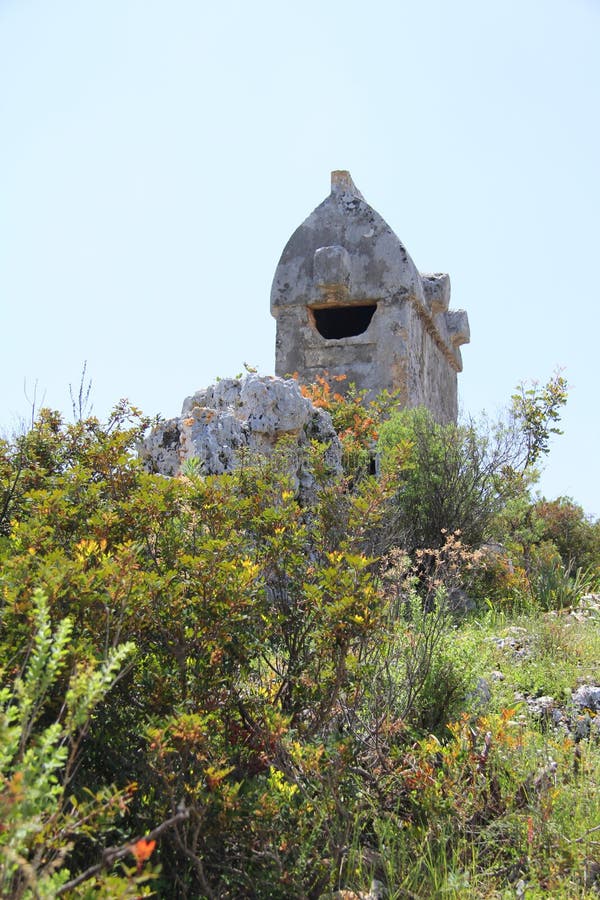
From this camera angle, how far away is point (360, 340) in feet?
28.5

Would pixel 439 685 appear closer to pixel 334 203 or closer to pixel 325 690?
pixel 325 690

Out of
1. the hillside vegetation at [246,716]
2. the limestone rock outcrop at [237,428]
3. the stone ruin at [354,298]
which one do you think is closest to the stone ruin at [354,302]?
the stone ruin at [354,298]

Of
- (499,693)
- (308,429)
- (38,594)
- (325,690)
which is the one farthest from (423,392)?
(38,594)

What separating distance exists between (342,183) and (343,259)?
3.80 ft

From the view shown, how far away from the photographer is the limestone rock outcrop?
16.4ft

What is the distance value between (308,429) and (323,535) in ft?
7.35

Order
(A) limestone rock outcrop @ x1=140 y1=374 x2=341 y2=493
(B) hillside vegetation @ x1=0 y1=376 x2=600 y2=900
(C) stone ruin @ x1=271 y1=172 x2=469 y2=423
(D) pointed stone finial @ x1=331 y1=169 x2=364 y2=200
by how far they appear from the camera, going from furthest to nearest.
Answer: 1. (D) pointed stone finial @ x1=331 y1=169 x2=364 y2=200
2. (C) stone ruin @ x1=271 y1=172 x2=469 y2=423
3. (A) limestone rock outcrop @ x1=140 y1=374 x2=341 y2=493
4. (B) hillside vegetation @ x1=0 y1=376 x2=600 y2=900

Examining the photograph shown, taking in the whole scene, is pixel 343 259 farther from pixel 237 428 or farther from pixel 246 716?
pixel 246 716

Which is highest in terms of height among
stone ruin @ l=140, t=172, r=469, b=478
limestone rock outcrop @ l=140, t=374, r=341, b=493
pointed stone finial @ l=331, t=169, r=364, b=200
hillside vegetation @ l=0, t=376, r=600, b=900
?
pointed stone finial @ l=331, t=169, r=364, b=200

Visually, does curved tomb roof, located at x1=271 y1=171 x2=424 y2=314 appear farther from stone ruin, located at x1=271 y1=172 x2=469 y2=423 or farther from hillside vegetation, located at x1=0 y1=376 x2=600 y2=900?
hillside vegetation, located at x1=0 y1=376 x2=600 y2=900

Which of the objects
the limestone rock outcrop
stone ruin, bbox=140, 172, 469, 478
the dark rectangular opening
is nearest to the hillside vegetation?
the limestone rock outcrop

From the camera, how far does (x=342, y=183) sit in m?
9.30

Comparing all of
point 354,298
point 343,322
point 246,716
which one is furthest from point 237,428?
point 343,322

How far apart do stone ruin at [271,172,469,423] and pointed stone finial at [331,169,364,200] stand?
1cm
